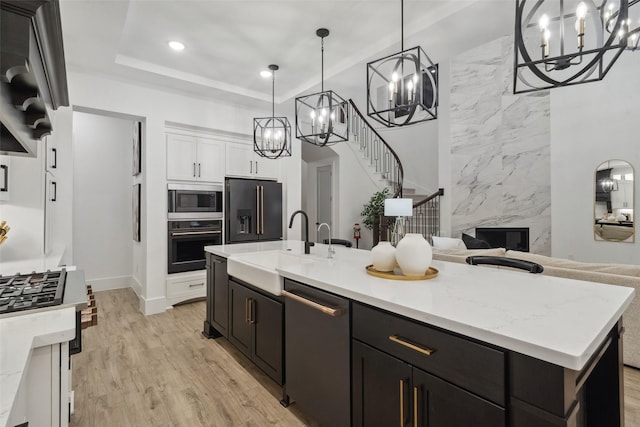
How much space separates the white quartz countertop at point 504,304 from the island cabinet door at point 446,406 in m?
0.21

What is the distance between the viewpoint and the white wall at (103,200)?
4906mm

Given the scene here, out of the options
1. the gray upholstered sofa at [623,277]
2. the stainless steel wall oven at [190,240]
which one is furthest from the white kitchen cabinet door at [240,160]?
the gray upholstered sofa at [623,277]

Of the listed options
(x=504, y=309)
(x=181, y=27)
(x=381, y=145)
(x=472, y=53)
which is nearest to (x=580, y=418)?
(x=504, y=309)

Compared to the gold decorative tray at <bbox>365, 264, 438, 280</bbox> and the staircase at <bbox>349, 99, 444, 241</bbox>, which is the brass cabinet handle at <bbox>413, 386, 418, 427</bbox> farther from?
the staircase at <bbox>349, 99, 444, 241</bbox>

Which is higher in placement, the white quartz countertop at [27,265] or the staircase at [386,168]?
the staircase at [386,168]

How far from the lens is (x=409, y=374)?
1229 millimetres

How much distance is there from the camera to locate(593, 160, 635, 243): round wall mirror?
14.4 ft

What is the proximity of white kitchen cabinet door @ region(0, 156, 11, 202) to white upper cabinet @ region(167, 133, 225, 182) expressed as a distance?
1.82 m

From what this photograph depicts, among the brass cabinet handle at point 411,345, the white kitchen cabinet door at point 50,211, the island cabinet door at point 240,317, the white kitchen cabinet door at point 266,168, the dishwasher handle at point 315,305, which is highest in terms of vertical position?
the white kitchen cabinet door at point 266,168

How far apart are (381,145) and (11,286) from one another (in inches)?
273

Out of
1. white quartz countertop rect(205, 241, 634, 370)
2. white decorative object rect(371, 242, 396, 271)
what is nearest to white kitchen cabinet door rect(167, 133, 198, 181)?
white quartz countertop rect(205, 241, 634, 370)

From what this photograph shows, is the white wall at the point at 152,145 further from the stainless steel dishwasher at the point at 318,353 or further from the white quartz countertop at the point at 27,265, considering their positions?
the stainless steel dishwasher at the point at 318,353

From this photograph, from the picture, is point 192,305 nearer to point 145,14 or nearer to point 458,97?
point 145,14

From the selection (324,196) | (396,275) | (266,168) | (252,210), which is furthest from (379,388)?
(324,196)
